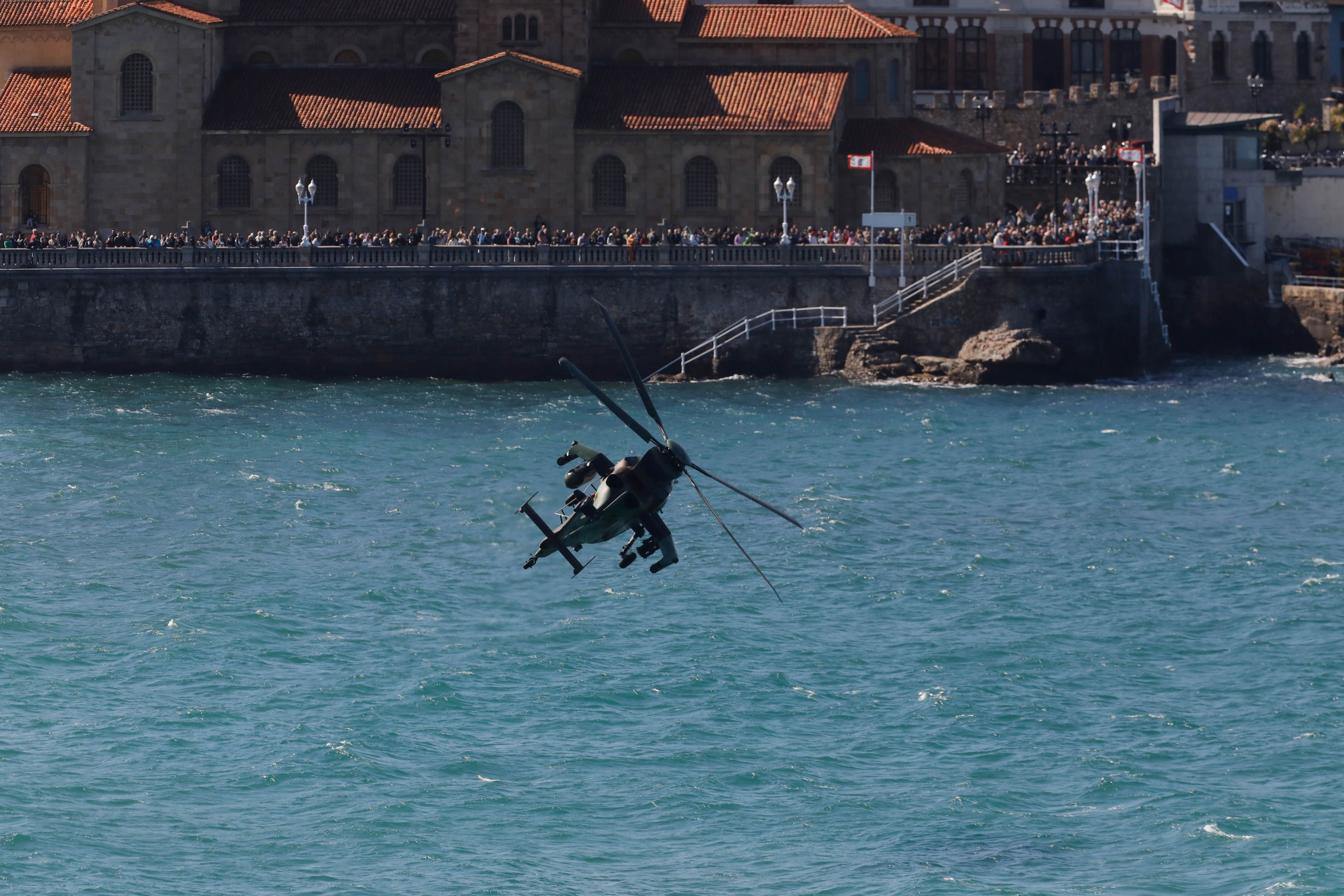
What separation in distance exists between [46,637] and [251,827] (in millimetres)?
11241

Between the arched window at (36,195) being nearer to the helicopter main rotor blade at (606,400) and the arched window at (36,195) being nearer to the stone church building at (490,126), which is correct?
the stone church building at (490,126)

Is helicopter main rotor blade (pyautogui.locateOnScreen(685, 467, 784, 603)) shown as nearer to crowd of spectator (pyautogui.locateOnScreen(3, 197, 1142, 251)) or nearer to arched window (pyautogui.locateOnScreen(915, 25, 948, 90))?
crowd of spectator (pyautogui.locateOnScreen(3, 197, 1142, 251))

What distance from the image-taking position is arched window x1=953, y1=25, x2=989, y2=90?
10394cm

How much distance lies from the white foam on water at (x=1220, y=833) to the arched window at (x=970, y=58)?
66105mm

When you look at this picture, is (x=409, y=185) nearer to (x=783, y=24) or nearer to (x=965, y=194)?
(x=783, y=24)

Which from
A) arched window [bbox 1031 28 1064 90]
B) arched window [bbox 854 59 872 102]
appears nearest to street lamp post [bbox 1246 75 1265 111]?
arched window [bbox 1031 28 1064 90]

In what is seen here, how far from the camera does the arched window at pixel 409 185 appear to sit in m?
86.4

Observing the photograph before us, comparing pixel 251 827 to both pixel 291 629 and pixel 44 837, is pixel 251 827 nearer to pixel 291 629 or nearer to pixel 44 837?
pixel 44 837

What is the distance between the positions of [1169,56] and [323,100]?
3980 centimetres

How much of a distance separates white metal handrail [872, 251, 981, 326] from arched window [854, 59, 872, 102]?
12.5 meters

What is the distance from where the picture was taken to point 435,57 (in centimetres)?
8956

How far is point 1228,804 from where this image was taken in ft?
139

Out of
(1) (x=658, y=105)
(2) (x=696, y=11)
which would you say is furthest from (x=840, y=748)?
(2) (x=696, y=11)

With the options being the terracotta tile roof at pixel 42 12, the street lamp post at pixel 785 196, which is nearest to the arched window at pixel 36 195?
the terracotta tile roof at pixel 42 12
